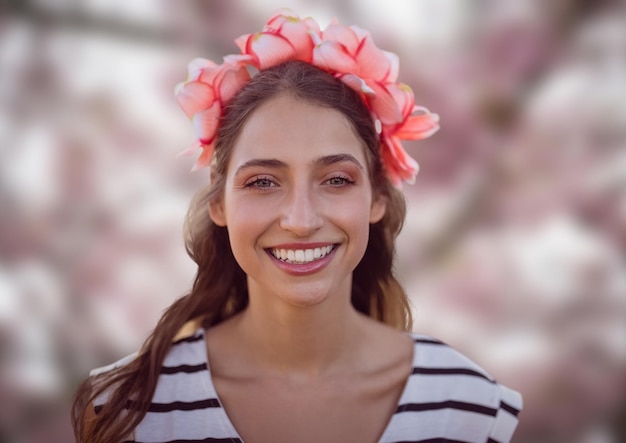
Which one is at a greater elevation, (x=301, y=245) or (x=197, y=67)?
(x=197, y=67)

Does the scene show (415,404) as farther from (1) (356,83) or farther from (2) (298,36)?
(2) (298,36)

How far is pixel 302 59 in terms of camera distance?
1.98m

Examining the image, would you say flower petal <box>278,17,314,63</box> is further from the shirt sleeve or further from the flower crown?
the shirt sleeve

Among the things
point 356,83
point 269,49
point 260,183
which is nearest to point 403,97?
point 356,83

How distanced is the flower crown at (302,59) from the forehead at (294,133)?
0.16m

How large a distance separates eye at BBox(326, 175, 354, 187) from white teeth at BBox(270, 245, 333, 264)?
6.9 inches

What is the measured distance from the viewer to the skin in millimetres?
1796

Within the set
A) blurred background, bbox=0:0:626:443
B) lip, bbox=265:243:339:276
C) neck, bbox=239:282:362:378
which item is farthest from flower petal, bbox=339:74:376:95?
blurred background, bbox=0:0:626:443

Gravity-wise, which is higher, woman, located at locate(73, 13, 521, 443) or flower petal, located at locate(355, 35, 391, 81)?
flower petal, located at locate(355, 35, 391, 81)

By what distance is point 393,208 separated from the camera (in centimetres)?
227

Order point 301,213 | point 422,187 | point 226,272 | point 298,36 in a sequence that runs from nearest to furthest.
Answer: point 301,213
point 298,36
point 226,272
point 422,187

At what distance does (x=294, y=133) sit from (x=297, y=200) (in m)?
0.19

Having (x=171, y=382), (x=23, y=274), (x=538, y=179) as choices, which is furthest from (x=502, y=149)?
(x=23, y=274)

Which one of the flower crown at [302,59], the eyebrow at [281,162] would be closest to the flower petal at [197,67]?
the flower crown at [302,59]
